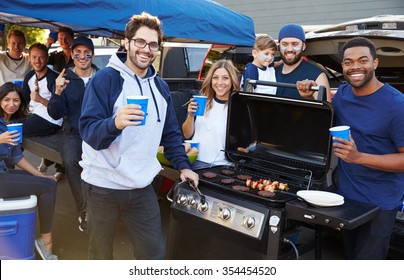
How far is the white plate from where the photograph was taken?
92.9 inches

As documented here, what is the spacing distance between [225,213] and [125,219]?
68 cm

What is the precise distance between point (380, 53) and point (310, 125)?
1.00 meters

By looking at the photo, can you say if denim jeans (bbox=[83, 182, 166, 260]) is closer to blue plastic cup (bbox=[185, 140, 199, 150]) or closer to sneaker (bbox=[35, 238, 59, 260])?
blue plastic cup (bbox=[185, 140, 199, 150])

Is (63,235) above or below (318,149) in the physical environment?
below

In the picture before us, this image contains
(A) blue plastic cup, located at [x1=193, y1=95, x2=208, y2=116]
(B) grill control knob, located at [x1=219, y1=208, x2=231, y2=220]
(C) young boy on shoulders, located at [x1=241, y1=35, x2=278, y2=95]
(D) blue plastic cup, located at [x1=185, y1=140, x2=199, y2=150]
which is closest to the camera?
(B) grill control knob, located at [x1=219, y1=208, x2=231, y2=220]

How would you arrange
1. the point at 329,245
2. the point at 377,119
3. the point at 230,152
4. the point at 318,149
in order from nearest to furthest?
the point at 377,119 < the point at 318,149 < the point at 230,152 < the point at 329,245

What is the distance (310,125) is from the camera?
2.95 meters

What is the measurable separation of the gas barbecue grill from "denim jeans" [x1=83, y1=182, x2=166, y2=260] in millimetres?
196

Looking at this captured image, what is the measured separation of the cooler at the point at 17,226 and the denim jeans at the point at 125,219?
0.92 m

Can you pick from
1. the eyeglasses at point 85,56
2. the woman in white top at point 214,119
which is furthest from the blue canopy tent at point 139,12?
the woman in white top at point 214,119

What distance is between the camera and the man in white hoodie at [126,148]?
98.7 inches

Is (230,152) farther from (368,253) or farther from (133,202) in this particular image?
(368,253)

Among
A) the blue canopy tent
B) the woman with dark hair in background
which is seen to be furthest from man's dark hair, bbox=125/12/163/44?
the blue canopy tent
